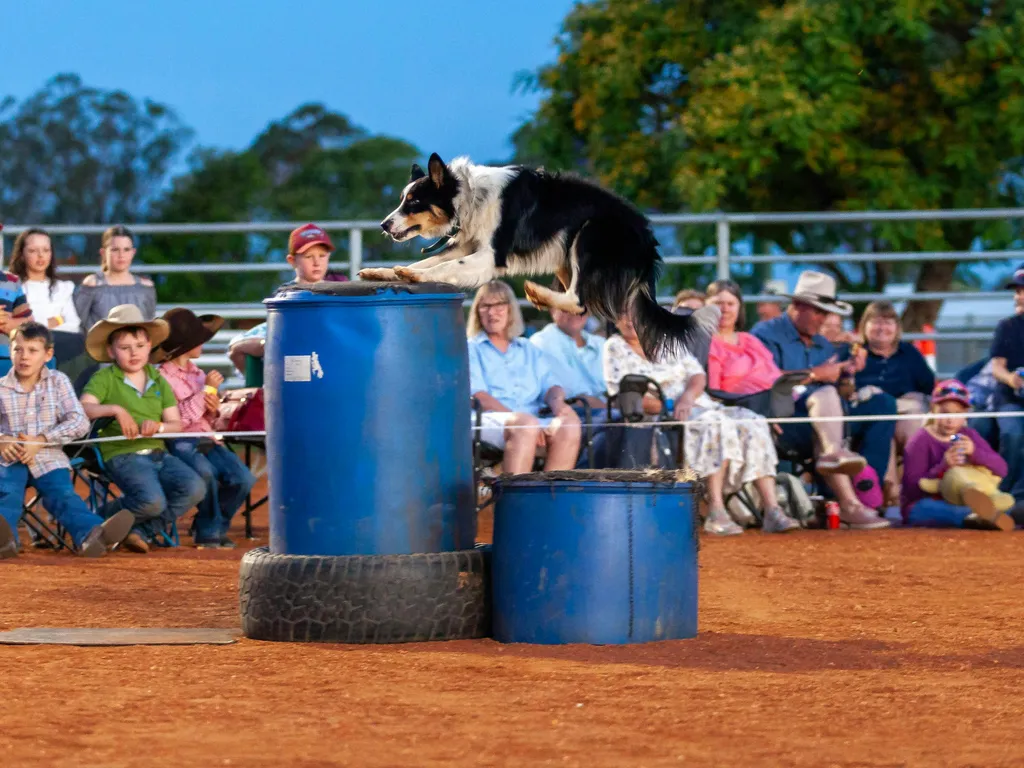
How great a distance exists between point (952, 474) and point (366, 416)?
19.3ft

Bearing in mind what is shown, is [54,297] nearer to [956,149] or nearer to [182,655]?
[182,655]

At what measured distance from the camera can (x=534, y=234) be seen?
245 inches

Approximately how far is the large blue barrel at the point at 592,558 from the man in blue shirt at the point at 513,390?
Result: 12.9 ft

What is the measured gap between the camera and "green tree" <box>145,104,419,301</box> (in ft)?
102

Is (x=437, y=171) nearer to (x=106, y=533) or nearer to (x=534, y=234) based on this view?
(x=534, y=234)

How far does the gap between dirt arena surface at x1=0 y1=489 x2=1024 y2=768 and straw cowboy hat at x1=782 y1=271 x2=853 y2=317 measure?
4017 millimetres

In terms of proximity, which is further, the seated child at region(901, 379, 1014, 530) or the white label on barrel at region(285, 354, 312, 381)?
the seated child at region(901, 379, 1014, 530)

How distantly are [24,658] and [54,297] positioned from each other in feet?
17.8

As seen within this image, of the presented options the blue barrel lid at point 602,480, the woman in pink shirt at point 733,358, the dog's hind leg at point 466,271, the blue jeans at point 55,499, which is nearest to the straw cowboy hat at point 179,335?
the blue jeans at point 55,499

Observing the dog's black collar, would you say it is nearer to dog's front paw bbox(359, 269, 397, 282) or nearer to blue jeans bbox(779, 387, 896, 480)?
dog's front paw bbox(359, 269, 397, 282)

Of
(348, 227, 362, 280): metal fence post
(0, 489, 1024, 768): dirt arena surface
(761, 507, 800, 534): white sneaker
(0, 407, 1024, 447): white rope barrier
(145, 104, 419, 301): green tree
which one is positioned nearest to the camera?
(0, 489, 1024, 768): dirt arena surface

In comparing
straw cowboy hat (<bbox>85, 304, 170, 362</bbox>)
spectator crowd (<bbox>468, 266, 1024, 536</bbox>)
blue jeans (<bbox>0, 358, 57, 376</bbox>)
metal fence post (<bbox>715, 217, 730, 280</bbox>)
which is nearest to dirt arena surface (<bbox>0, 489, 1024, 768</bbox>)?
straw cowboy hat (<bbox>85, 304, 170, 362</bbox>)

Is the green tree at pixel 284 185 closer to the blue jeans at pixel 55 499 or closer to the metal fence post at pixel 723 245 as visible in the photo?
the metal fence post at pixel 723 245

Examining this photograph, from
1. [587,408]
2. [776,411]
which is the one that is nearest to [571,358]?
[587,408]
